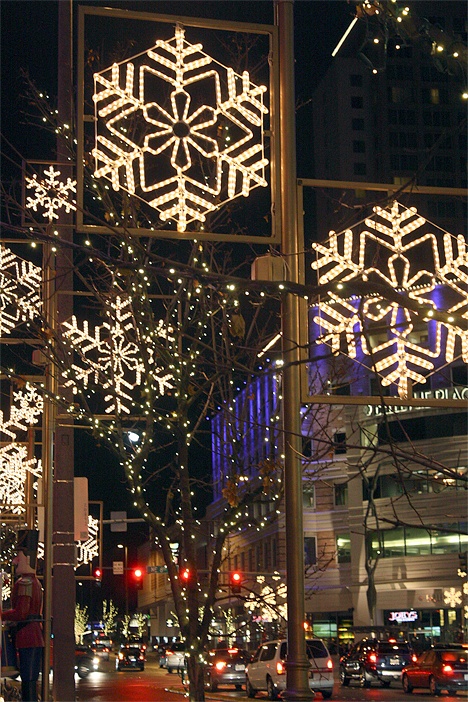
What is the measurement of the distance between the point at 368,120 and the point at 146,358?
100 m

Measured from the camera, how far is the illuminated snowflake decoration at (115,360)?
40.4ft

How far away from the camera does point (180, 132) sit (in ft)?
31.0

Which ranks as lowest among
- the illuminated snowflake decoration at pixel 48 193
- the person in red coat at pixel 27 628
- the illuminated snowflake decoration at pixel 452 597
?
the illuminated snowflake decoration at pixel 452 597

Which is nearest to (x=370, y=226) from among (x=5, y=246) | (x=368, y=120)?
(x=5, y=246)

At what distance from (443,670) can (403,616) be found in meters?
31.8

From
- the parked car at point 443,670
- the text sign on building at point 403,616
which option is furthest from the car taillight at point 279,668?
the text sign on building at point 403,616

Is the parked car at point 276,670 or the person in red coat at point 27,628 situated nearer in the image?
the person in red coat at point 27,628

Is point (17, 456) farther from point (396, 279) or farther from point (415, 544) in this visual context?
point (415, 544)

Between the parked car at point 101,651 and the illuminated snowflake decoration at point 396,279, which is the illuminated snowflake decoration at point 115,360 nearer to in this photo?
the illuminated snowflake decoration at point 396,279

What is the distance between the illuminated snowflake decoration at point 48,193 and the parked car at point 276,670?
2144cm

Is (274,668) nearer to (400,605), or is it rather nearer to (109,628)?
(400,605)

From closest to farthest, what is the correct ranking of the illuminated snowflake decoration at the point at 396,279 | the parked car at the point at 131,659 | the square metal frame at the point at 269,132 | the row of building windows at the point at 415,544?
the square metal frame at the point at 269,132 → the illuminated snowflake decoration at the point at 396,279 → the row of building windows at the point at 415,544 → the parked car at the point at 131,659

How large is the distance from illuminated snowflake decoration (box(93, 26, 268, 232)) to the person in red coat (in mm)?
4532

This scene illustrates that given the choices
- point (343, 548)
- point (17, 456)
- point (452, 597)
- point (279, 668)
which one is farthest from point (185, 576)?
point (343, 548)
